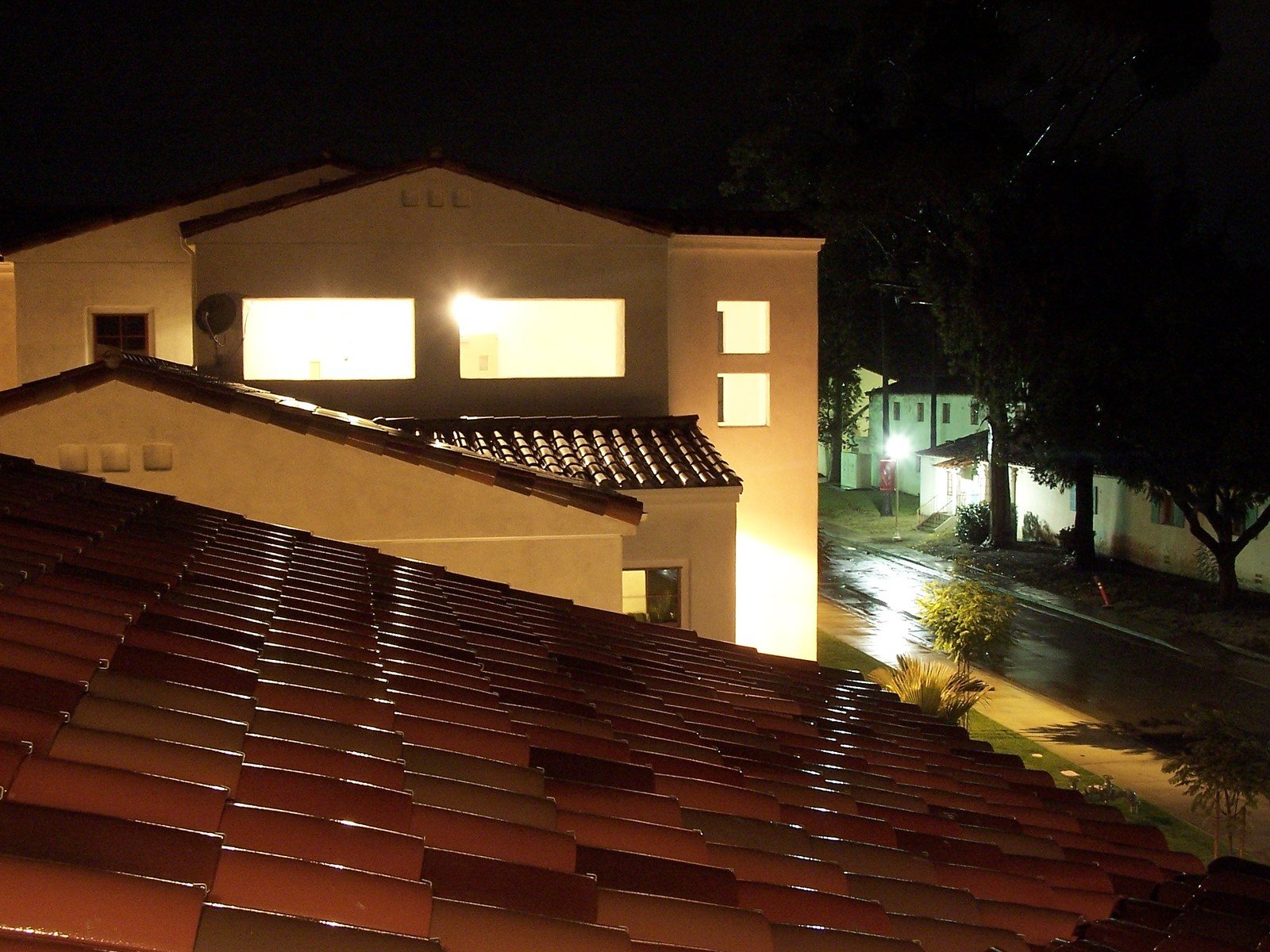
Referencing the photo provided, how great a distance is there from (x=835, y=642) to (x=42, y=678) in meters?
24.3

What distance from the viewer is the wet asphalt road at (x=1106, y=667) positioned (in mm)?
21172

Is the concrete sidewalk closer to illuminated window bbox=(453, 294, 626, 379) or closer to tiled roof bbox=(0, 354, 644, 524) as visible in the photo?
illuminated window bbox=(453, 294, 626, 379)

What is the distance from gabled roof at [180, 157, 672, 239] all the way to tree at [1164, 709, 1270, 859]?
10.1 metres

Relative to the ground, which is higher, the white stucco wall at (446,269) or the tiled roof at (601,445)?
the white stucco wall at (446,269)

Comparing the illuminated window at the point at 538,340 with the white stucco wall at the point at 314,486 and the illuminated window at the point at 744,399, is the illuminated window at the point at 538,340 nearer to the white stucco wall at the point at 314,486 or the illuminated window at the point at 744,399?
the illuminated window at the point at 744,399

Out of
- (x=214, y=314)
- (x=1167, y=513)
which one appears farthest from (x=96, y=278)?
(x=1167, y=513)

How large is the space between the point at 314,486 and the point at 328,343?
416 inches

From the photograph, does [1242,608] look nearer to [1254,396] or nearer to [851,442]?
[1254,396]

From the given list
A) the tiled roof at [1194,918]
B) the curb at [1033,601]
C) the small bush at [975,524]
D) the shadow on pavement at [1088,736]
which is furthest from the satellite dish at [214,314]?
the small bush at [975,524]

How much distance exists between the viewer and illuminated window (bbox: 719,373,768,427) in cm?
1975

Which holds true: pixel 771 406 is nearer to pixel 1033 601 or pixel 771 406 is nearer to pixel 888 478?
pixel 1033 601

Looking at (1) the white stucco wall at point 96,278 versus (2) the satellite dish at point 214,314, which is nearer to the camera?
(2) the satellite dish at point 214,314

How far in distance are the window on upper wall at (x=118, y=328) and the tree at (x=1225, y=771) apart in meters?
15.3

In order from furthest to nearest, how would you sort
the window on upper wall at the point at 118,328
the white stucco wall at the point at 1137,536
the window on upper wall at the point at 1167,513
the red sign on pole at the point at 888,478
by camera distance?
the red sign on pole at the point at 888,478 < the window on upper wall at the point at 1167,513 < the white stucco wall at the point at 1137,536 < the window on upper wall at the point at 118,328
